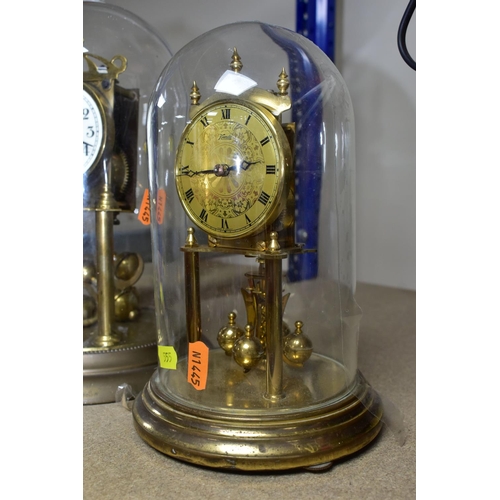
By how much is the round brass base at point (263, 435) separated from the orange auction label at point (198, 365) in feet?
0.19

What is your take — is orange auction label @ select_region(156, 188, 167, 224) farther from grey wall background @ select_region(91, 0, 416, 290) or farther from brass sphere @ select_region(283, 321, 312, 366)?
grey wall background @ select_region(91, 0, 416, 290)

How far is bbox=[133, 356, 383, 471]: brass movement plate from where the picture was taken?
88 centimetres

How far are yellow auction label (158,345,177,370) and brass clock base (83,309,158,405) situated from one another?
0.19 meters

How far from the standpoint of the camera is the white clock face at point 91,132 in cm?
135

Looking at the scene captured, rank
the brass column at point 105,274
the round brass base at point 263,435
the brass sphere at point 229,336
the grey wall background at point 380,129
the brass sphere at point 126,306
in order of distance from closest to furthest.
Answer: the round brass base at point 263,435 → the brass sphere at point 229,336 → the brass column at point 105,274 → the brass sphere at point 126,306 → the grey wall background at point 380,129

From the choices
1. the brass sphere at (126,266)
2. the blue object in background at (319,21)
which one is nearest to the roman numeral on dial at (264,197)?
the brass sphere at (126,266)

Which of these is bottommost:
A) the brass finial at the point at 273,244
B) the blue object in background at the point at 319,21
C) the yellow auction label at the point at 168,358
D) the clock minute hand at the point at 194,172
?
the yellow auction label at the point at 168,358

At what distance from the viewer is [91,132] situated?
137 cm

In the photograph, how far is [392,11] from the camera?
78.3 inches

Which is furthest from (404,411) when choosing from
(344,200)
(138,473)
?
(138,473)

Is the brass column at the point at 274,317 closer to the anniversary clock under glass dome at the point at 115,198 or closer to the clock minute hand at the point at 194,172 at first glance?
the clock minute hand at the point at 194,172

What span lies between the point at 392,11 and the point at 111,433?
1569mm

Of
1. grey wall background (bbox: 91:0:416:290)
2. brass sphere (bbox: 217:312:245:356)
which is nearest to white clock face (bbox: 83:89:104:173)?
brass sphere (bbox: 217:312:245:356)

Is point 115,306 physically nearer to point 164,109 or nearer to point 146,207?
point 146,207
